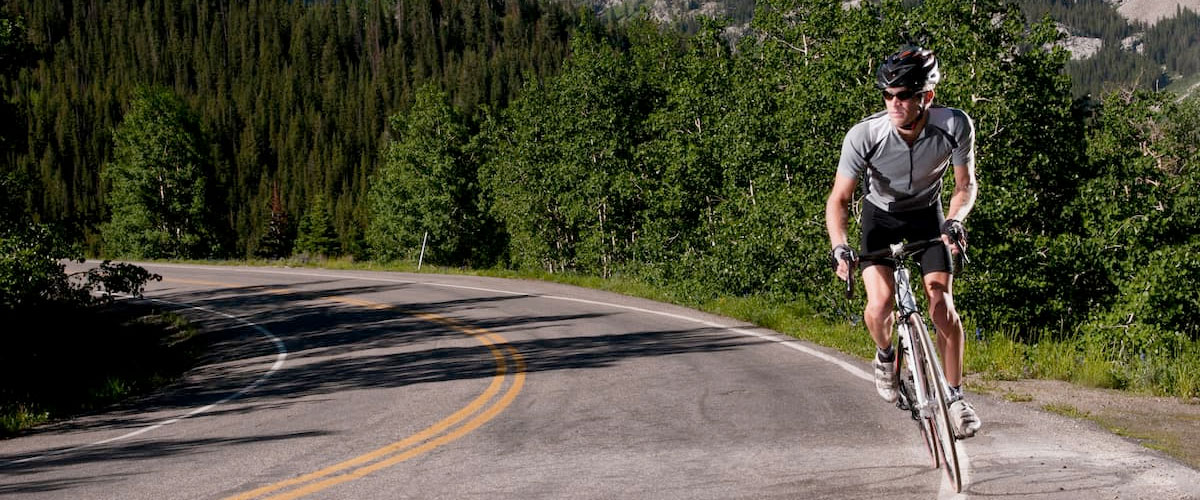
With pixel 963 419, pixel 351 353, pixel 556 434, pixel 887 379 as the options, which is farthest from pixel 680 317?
pixel 963 419

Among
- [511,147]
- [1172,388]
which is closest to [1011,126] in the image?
[1172,388]

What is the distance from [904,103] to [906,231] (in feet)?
2.66

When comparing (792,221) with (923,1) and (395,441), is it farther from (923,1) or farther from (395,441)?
(395,441)

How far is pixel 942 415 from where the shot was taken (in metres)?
4.62

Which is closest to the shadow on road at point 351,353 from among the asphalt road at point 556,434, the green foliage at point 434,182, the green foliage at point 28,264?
the asphalt road at point 556,434

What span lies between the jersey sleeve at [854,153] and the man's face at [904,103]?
0.20 metres

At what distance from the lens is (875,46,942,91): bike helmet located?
4641mm

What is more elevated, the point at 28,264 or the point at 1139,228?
the point at 1139,228

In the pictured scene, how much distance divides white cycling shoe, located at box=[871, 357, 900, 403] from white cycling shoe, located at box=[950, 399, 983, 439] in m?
0.89

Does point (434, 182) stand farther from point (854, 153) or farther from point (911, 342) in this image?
point (911, 342)

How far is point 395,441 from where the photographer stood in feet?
23.6

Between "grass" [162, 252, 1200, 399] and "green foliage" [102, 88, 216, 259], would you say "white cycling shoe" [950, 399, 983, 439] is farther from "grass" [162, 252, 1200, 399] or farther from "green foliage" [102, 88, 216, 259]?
"green foliage" [102, 88, 216, 259]

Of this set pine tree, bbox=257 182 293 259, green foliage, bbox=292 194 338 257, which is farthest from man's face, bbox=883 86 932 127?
pine tree, bbox=257 182 293 259

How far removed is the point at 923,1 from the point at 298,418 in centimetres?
1469
